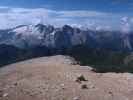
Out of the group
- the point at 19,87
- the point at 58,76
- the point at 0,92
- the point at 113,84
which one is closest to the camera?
the point at 0,92

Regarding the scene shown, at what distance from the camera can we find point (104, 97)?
20.8 metres

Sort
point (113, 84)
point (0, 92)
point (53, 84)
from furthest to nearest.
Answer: point (113, 84) < point (53, 84) < point (0, 92)

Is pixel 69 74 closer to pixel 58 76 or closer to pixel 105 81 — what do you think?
pixel 58 76

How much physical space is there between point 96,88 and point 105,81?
3.77 m

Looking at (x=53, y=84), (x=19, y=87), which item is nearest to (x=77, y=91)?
(x=53, y=84)

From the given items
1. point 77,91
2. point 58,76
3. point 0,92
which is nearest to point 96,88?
point 77,91

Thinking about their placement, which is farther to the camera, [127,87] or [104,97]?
[127,87]

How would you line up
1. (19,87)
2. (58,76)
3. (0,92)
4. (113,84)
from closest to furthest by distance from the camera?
(0,92)
(19,87)
(113,84)
(58,76)

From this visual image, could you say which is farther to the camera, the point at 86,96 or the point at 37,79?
the point at 37,79

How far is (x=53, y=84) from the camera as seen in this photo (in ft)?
77.9

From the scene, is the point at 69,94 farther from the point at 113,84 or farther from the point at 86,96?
the point at 113,84

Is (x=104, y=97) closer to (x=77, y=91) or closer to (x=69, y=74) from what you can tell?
(x=77, y=91)

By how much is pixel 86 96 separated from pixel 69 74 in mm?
8460

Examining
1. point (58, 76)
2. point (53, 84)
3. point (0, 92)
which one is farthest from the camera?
point (58, 76)
